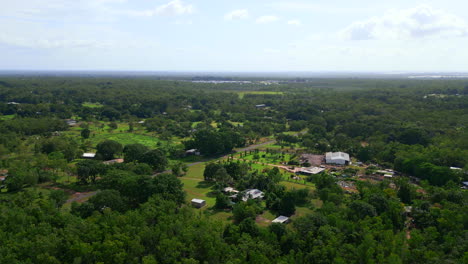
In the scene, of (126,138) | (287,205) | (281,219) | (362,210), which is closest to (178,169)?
(287,205)

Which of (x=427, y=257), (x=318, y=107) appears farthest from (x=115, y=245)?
(x=318, y=107)

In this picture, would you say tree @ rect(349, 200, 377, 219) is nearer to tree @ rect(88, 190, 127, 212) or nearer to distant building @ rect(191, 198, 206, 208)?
distant building @ rect(191, 198, 206, 208)

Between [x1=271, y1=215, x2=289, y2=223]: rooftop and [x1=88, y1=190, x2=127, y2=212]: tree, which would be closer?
[x1=88, y1=190, x2=127, y2=212]: tree

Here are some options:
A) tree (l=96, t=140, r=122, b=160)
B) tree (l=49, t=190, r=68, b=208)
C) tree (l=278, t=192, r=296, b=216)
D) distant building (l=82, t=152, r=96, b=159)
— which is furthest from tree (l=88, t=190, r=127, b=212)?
distant building (l=82, t=152, r=96, b=159)

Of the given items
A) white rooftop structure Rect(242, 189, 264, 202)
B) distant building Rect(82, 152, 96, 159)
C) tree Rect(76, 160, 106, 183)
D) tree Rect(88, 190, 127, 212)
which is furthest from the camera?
distant building Rect(82, 152, 96, 159)

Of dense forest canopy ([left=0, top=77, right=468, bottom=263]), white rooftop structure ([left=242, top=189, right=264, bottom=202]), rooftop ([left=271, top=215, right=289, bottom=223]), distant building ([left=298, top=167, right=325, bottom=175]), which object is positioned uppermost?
dense forest canopy ([left=0, top=77, right=468, bottom=263])

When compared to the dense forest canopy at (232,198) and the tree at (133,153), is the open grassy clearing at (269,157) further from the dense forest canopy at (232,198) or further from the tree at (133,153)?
the tree at (133,153)

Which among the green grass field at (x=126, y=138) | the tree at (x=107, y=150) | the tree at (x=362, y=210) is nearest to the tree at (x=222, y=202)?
the tree at (x=362, y=210)

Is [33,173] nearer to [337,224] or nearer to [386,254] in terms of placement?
[337,224]
